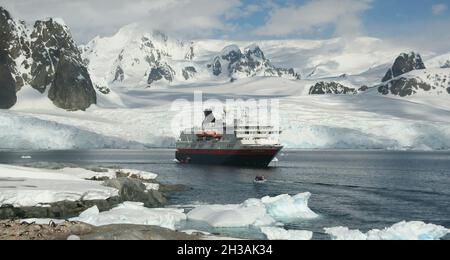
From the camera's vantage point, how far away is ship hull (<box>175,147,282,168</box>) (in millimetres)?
105688

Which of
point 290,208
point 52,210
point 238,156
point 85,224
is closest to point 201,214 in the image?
point 290,208

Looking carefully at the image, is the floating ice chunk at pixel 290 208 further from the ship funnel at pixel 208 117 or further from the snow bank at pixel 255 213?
the ship funnel at pixel 208 117

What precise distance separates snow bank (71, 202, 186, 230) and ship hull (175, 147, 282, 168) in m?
63.5

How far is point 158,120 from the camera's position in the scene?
649ft

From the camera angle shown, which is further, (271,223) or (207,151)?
(207,151)

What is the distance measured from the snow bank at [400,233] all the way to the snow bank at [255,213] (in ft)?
19.6

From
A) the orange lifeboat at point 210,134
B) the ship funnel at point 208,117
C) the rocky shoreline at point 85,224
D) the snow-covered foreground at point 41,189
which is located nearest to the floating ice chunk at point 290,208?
the rocky shoreline at point 85,224

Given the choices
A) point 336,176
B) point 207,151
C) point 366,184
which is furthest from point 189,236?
point 207,151

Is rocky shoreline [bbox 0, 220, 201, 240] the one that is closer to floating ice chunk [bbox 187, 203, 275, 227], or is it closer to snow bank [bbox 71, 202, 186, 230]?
snow bank [bbox 71, 202, 186, 230]

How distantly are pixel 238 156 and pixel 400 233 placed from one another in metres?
72.3

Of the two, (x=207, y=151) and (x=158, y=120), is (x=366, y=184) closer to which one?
(x=207, y=151)

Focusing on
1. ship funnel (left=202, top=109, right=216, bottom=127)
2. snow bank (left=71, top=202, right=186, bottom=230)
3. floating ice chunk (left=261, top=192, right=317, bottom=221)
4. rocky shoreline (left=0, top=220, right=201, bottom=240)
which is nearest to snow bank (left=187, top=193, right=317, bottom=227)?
floating ice chunk (left=261, top=192, right=317, bottom=221)

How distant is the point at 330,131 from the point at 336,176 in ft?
324

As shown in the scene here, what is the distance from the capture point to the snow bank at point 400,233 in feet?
115
